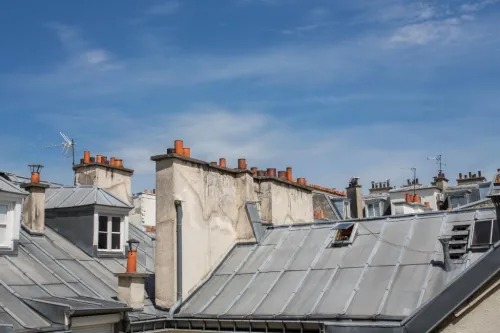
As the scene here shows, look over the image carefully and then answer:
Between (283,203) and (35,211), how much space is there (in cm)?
638

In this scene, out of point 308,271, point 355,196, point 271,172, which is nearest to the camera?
point 308,271

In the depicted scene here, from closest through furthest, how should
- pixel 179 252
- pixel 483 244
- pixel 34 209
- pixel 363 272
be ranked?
pixel 483 244 → pixel 363 272 → pixel 179 252 → pixel 34 209

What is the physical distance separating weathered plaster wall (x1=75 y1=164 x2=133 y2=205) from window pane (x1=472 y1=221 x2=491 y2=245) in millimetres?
10969

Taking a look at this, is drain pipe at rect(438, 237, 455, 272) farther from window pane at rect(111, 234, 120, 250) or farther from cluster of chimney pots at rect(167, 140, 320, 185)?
window pane at rect(111, 234, 120, 250)

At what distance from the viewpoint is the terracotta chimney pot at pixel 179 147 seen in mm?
12562

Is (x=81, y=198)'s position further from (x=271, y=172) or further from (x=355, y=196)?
(x=355, y=196)

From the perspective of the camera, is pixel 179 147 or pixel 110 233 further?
pixel 110 233

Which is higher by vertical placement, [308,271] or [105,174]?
[105,174]

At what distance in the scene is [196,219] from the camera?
41.7 ft

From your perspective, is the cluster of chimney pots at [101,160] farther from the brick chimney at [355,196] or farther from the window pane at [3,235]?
the brick chimney at [355,196]

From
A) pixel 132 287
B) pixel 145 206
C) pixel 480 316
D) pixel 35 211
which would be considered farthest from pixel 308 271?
pixel 145 206

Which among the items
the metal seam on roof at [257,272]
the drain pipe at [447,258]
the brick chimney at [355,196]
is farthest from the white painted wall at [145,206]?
the drain pipe at [447,258]

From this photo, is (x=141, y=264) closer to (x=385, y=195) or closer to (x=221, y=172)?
(x=221, y=172)

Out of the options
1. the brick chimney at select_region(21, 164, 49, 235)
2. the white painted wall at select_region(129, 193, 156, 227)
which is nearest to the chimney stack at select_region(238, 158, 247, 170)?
the brick chimney at select_region(21, 164, 49, 235)
